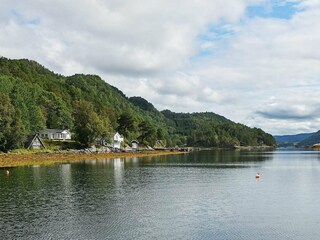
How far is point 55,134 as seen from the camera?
153250 mm

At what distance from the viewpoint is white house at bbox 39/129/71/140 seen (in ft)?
494

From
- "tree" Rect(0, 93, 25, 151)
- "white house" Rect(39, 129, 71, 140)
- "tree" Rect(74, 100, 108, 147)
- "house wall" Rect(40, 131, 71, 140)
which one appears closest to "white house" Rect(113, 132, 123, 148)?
"house wall" Rect(40, 131, 71, 140)

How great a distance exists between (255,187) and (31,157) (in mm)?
66018

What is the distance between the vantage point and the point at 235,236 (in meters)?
28.1

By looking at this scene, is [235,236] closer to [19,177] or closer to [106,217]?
[106,217]

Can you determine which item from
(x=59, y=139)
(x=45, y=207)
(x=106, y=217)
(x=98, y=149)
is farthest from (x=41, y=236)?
(x=59, y=139)

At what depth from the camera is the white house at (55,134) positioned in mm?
150625

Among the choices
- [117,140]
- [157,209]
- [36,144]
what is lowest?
[157,209]

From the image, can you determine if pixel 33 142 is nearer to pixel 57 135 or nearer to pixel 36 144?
pixel 36 144

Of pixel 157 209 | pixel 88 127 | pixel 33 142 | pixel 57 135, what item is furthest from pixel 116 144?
pixel 157 209

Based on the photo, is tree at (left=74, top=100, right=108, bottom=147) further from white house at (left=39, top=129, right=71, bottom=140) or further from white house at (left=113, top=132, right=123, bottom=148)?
white house at (left=113, top=132, right=123, bottom=148)

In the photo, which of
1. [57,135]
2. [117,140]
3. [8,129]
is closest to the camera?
[8,129]

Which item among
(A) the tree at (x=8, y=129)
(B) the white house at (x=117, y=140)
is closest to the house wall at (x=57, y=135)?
(B) the white house at (x=117, y=140)

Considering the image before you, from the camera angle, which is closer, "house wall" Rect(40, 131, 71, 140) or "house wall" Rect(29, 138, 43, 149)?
"house wall" Rect(29, 138, 43, 149)
